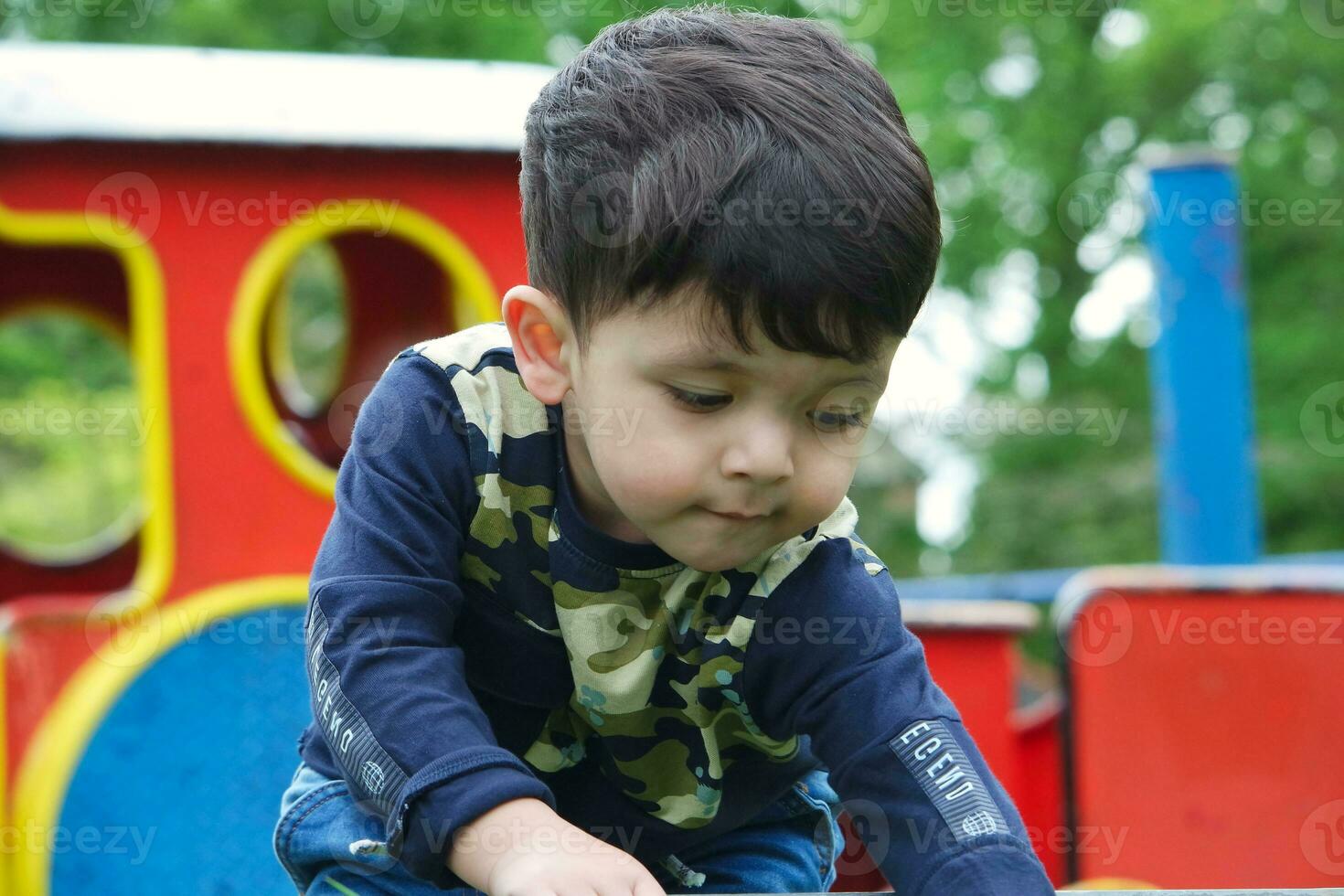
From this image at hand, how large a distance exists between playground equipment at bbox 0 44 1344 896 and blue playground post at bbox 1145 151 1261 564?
3.36 ft

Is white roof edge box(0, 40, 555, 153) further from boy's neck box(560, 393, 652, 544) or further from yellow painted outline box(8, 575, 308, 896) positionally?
boy's neck box(560, 393, 652, 544)

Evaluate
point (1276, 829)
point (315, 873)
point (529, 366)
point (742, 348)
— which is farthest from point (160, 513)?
point (1276, 829)

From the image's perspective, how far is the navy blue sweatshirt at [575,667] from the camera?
1.37 m

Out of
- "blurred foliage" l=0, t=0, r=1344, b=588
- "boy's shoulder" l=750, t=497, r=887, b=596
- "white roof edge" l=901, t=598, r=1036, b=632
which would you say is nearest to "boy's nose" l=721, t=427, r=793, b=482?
"boy's shoulder" l=750, t=497, r=887, b=596

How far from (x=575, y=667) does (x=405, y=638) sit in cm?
26

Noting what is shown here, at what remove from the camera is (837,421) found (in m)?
1.40

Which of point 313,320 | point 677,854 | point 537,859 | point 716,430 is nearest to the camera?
point 537,859

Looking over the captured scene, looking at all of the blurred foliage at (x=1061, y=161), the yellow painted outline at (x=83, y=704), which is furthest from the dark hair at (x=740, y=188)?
the blurred foliage at (x=1061, y=161)

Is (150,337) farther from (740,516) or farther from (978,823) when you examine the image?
(978,823)

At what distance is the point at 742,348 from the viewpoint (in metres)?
1.31

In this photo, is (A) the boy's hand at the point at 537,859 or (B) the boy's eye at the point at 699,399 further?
(B) the boy's eye at the point at 699,399

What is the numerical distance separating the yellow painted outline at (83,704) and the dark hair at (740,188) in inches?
57.8

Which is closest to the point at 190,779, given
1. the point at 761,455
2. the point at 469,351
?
the point at 469,351

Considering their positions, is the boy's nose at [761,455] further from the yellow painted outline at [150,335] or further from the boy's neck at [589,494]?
the yellow painted outline at [150,335]
